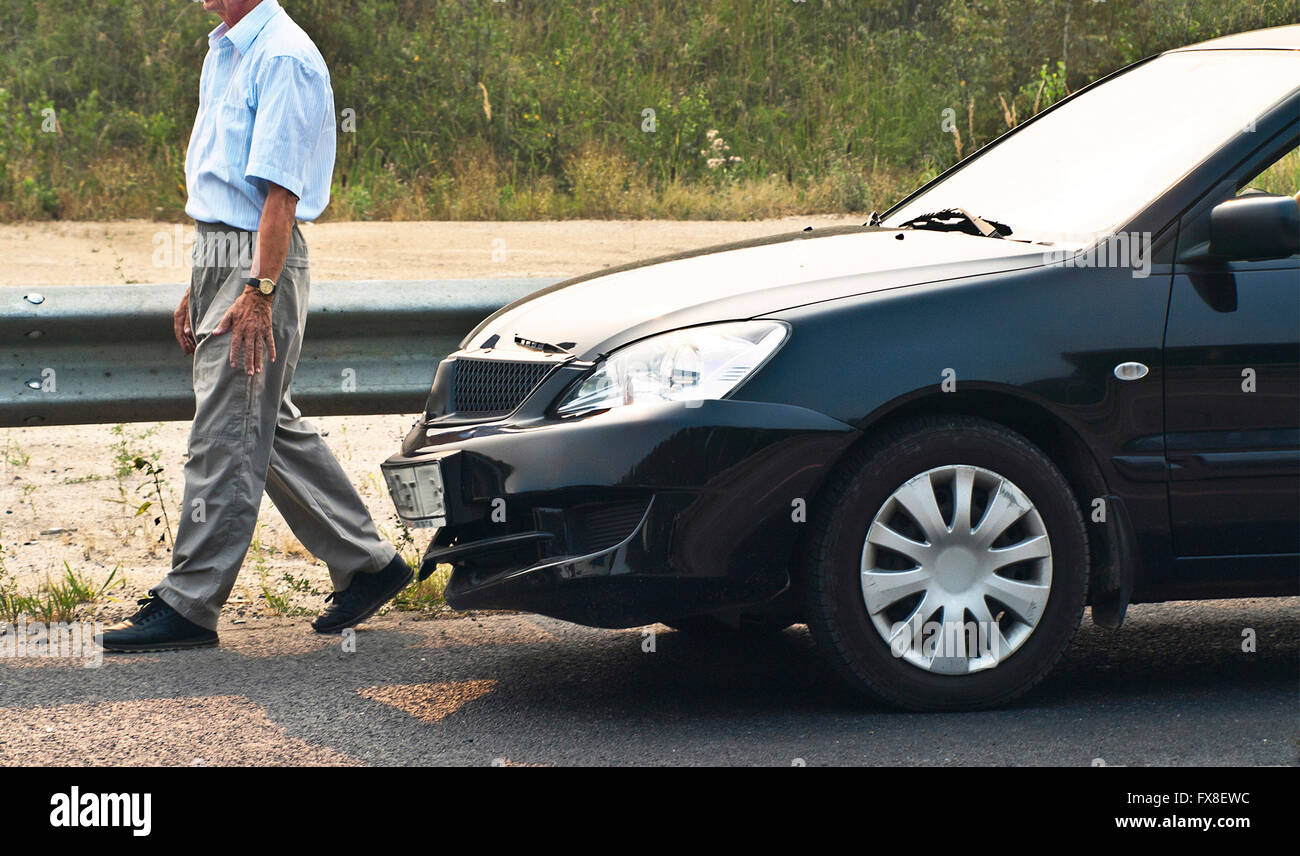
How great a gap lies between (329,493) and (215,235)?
0.84 m

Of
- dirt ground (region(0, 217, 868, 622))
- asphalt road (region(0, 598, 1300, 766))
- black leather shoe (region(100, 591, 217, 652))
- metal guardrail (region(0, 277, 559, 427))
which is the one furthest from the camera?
dirt ground (region(0, 217, 868, 622))

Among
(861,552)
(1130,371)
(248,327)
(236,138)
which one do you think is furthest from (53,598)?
(1130,371)

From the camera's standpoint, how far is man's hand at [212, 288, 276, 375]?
429 cm

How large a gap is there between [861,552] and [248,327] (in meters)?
1.82

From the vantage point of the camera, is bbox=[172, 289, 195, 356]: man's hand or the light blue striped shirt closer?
the light blue striped shirt

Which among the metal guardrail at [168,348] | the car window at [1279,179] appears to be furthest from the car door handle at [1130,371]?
the metal guardrail at [168,348]

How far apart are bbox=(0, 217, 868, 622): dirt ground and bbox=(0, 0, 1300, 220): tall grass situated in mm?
1491

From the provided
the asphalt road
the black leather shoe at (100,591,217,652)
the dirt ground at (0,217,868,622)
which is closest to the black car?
the asphalt road

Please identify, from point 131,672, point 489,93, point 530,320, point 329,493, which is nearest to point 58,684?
point 131,672

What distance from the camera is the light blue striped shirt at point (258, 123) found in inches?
171

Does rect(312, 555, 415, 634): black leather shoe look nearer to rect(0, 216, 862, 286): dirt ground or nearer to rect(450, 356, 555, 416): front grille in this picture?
rect(450, 356, 555, 416): front grille

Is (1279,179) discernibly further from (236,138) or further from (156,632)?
(156,632)

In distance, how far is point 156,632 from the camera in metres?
4.40

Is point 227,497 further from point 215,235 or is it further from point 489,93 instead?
point 489,93
